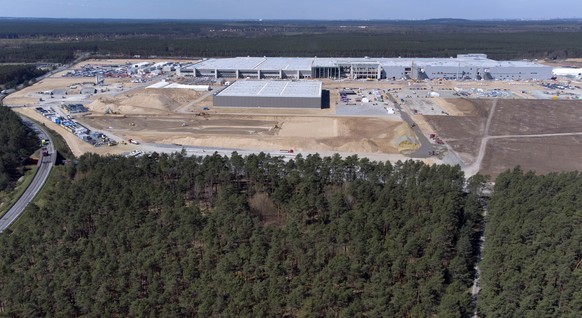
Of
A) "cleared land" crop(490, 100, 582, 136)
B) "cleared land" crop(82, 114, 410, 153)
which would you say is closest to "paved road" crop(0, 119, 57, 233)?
"cleared land" crop(82, 114, 410, 153)

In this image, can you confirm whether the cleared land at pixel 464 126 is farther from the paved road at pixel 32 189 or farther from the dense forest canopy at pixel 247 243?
the paved road at pixel 32 189

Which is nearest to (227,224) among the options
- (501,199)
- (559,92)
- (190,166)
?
(190,166)

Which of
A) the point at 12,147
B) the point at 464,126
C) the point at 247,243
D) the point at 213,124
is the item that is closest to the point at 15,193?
the point at 12,147

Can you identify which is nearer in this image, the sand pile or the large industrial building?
the sand pile

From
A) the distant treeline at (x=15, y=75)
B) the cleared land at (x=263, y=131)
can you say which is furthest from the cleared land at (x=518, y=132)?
the distant treeline at (x=15, y=75)

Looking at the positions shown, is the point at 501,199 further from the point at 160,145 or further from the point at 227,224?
the point at 160,145

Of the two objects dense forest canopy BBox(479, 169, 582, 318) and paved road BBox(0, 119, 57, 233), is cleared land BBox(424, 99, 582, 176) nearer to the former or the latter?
dense forest canopy BBox(479, 169, 582, 318)
